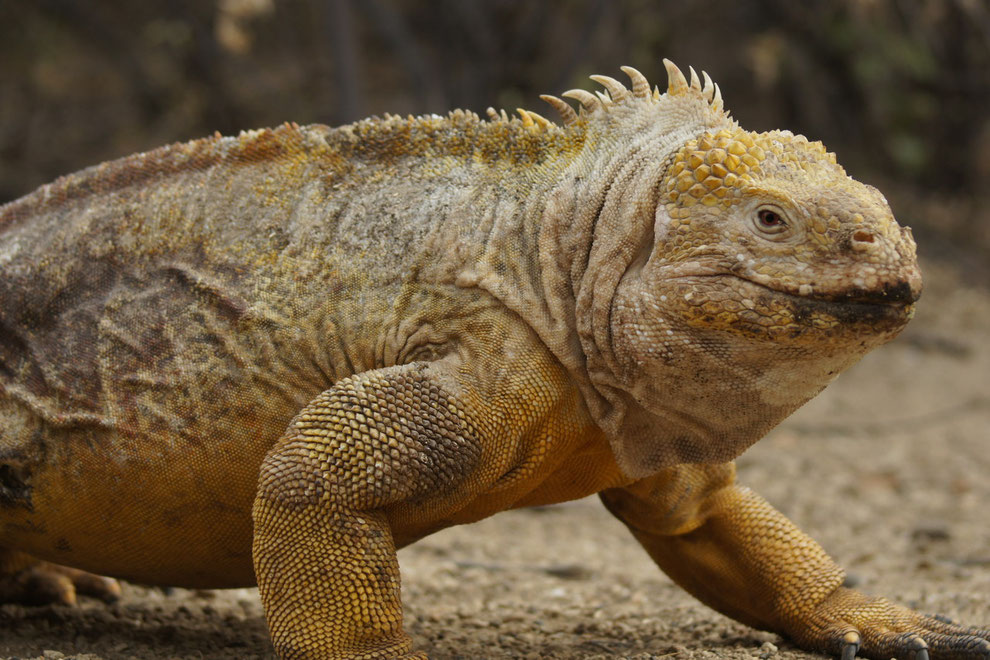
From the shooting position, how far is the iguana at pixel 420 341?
12.8ft

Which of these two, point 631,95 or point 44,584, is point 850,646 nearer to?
point 631,95

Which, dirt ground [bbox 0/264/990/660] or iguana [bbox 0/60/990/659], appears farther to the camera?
dirt ground [bbox 0/264/990/660]

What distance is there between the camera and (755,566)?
17.3 feet

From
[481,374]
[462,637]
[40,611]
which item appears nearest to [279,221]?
[481,374]

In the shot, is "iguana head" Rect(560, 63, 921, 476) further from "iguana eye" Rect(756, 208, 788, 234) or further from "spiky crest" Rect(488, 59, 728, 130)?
"spiky crest" Rect(488, 59, 728, 130)

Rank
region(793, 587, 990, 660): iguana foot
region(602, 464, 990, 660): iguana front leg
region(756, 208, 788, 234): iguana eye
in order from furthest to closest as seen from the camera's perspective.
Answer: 1. region(602, 464, 990, 660): iguana front leg
2. region(793, 587, 990, 660): iguana foot
3. region(756, 208, 788, 234): iguana eye

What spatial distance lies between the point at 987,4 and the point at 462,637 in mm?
15996

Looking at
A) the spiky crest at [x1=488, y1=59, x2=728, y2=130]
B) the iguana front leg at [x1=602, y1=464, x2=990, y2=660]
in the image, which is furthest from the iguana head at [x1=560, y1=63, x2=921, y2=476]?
the iguana front leg at [x1=602, y1=464, x2=990, y2=660]

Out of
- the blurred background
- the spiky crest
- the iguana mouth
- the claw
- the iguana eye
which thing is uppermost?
the blurred background

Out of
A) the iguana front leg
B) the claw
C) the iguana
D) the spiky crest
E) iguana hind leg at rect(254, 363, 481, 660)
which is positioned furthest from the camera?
the iguana front leg

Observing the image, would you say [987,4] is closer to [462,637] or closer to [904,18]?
[904,18]

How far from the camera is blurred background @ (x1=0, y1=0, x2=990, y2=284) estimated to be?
50.2 feet

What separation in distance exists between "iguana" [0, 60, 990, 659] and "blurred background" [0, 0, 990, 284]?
9340mm

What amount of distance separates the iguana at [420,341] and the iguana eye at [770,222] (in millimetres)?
15
